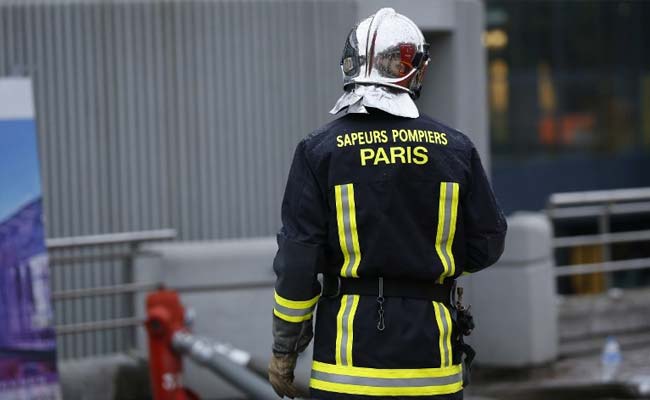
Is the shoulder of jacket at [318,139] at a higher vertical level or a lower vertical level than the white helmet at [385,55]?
lower

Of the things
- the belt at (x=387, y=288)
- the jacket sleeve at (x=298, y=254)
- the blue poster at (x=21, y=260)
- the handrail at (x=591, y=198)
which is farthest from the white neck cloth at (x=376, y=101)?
the handrail at (x=591, y=198)

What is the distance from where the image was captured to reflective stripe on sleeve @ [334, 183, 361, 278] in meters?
4.13

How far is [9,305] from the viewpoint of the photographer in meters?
6.70

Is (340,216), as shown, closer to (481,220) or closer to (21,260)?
(481,220)

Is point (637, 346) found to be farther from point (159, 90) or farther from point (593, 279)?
point (593, 279)

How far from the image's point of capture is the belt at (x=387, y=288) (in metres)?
4.16

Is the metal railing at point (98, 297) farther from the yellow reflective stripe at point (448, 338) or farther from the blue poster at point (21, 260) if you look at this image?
the yellow reflective stripe at point (448, 338)

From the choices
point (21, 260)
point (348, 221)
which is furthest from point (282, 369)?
point (21, 260)

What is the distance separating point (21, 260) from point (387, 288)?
10.3 ft

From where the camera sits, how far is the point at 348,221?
→ 13.5 feet

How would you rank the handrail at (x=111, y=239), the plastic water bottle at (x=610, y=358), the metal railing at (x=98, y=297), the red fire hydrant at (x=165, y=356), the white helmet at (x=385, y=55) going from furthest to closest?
the plastic water bottle at (x=610, y=358) → the metal railing at (x=98, y=297) → the handrail at (x=111, y=239) → the red fire hydrant at (x=165, y=356) → the white helmet at (x=385, y=55)

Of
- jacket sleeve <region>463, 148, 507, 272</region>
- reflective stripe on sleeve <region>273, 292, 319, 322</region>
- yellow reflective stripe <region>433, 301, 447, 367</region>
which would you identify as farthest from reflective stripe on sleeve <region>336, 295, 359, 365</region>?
jacket sleeve <region>463, 148, 507, 272</region>

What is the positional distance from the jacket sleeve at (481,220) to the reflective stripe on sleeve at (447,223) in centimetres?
8

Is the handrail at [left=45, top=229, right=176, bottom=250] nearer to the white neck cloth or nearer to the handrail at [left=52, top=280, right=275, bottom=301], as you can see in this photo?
the handrail at [left=52, top=280, right=275, bottom=301]
